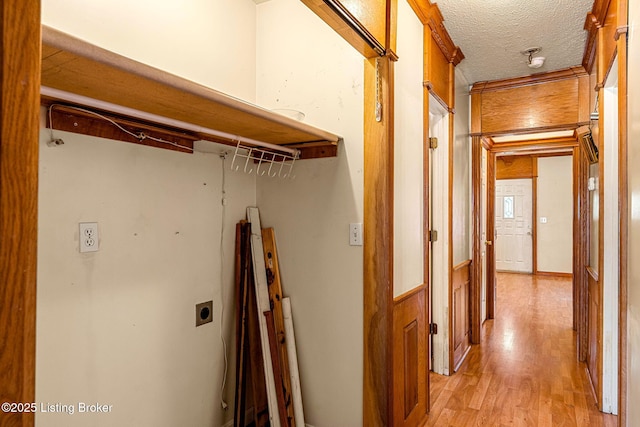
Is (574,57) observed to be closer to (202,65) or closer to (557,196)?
(202,65)

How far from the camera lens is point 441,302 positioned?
9.84ft

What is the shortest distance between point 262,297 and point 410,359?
93cm

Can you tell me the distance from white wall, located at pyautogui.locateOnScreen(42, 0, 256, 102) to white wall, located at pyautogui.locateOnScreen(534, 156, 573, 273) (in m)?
7.40

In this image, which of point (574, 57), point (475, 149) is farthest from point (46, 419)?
point (574, 57)

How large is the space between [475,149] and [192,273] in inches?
124

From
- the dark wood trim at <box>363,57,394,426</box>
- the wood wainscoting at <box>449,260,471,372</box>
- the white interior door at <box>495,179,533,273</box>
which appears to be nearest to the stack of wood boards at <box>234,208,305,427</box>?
the dark wood trim at <box>363,57,394,426</box>

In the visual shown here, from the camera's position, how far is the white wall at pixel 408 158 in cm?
208

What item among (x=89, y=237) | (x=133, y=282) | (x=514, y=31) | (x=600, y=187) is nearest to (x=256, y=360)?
(x=133, y=282)

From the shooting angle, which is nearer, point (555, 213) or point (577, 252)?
point (577, 252)

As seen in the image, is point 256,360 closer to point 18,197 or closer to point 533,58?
point 18,197

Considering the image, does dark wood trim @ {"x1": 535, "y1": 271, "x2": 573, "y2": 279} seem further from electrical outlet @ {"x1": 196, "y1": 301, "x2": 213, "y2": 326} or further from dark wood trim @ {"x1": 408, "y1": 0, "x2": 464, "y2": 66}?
electrical outlet @ {"x1": 196, "y1": 301, "x2": 213, "y2": 326}

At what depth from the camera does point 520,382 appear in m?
2.93

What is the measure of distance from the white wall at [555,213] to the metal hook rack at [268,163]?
732cm

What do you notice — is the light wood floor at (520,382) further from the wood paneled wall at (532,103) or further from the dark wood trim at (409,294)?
the wood paneled wall at (532,103)
